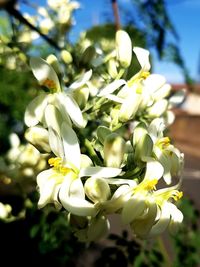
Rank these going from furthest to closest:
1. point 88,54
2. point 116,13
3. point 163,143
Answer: point 116,13 < point 88,54 < point 163,143

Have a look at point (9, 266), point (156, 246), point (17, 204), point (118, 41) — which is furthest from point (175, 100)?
point (9, 266)

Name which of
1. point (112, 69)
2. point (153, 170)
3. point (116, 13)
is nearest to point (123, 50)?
point (112, 69)

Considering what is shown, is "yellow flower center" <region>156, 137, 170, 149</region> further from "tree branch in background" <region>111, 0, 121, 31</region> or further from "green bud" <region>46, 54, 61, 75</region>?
"tree branch in background" <region>111, 0, 121, 31</region>

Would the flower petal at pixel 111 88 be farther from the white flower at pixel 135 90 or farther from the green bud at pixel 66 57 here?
the green bud at pixel 66 57

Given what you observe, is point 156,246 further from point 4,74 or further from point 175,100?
point 4,74

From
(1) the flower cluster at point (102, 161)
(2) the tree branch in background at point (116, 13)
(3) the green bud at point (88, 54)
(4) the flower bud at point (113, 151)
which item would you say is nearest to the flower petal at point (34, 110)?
(1) the flower cluster at point (102, 161)

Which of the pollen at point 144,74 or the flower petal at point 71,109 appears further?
the pollen at point 144,74

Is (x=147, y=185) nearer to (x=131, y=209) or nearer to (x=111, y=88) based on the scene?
(x=131, y=209)
